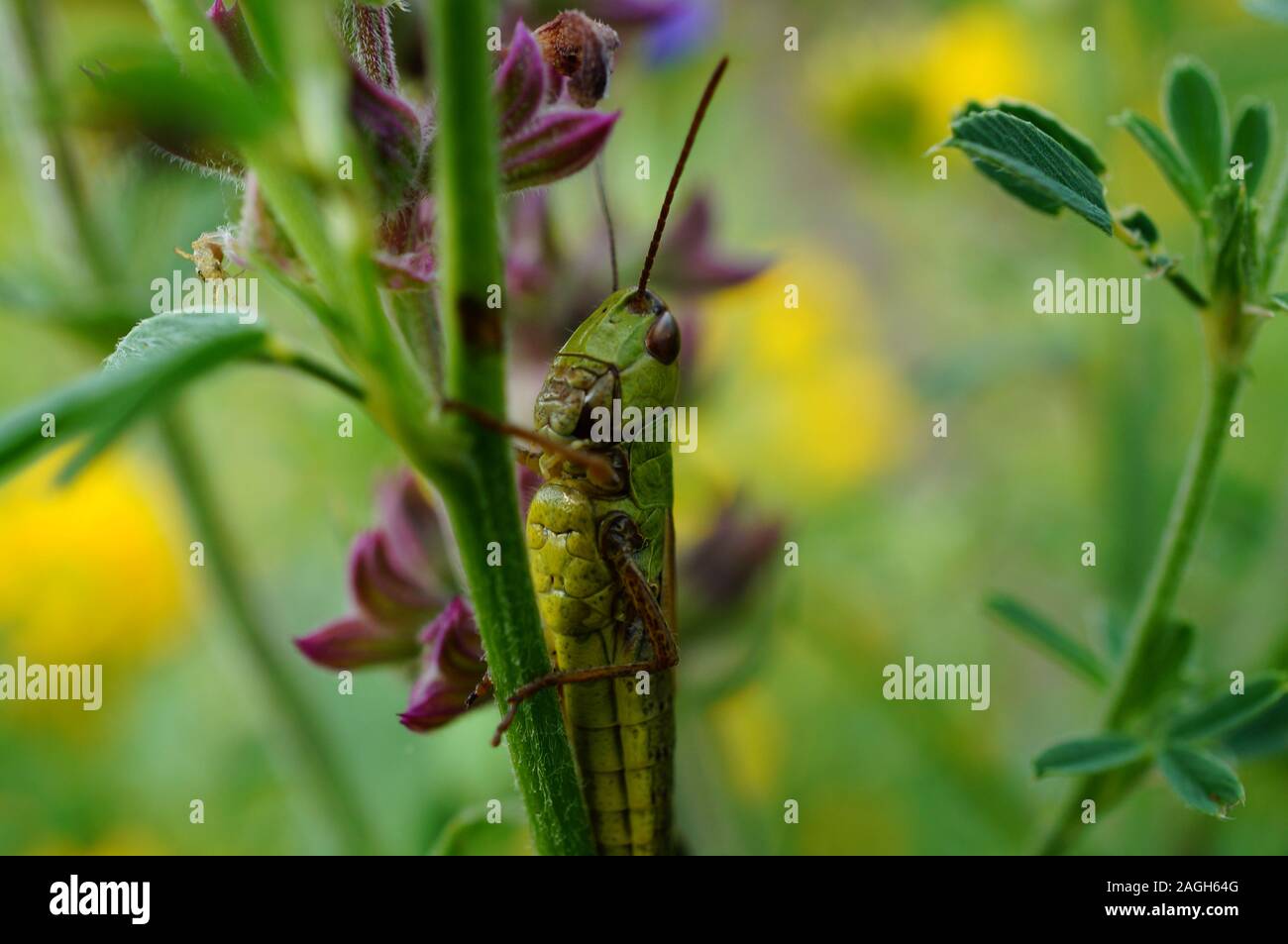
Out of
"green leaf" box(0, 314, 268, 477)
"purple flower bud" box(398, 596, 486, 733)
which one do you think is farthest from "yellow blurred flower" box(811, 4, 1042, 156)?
"green leaf" box(0, 314, 268, 477)

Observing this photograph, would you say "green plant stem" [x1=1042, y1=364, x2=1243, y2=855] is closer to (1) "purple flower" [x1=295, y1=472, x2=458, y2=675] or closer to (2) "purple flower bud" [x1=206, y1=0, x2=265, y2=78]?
(1) "purple flower" [x1=295, y1=472, x2=458, y2=675]

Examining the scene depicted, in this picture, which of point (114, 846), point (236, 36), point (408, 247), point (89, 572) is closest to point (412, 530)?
point (408, 247)

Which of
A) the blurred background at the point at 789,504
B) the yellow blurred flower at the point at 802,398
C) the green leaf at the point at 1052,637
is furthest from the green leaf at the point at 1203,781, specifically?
the yellow blurred flower at the point at 802,398

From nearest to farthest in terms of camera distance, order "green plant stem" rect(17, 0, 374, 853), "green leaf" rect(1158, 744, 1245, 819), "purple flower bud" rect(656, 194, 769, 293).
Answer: "green leaf" rect(1158, 744, 1245, 819) < "purple flower bud" rect(656, 194, 769, 293) < "green plant stem" rect(17, 0, 374, 853)

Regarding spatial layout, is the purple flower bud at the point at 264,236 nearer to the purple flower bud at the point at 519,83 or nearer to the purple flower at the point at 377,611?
the purple flower bud at the point at 519,83

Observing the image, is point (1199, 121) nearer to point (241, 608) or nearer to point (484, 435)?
point (484, 435)

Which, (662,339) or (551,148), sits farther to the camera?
(662,339)
